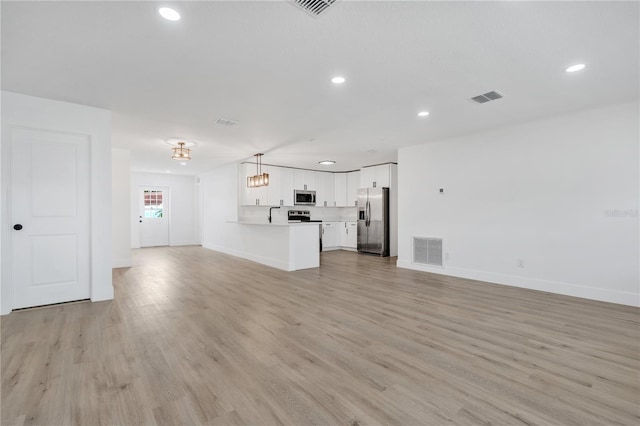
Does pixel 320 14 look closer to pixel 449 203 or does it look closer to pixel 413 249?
pixel 449 203

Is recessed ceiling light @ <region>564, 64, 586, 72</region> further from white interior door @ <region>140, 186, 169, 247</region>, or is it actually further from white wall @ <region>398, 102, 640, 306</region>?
white interior door @ <region>140, 186, 169, 247</region>

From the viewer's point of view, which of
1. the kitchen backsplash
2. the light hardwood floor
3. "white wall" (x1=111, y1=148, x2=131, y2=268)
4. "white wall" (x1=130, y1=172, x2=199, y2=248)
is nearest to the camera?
the light hardwood floor

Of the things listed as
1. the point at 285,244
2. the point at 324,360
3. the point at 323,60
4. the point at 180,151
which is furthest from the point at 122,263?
the point at 323,60

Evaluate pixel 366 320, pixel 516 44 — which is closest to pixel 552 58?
pixel 516 44

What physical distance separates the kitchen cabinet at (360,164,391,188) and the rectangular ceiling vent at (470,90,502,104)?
14.2ft

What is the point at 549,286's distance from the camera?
442 centimetres

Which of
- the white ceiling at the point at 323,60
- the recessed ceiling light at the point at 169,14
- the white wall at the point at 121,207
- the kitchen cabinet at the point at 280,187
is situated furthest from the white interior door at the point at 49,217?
the kitchen cabinet at the point at 280,187

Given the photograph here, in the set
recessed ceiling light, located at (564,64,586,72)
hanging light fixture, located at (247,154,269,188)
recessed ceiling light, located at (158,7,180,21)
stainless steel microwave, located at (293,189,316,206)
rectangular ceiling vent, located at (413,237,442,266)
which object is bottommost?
rectangular ceiling vent, located at (413,237,442,266)

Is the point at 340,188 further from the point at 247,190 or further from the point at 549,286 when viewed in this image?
the point at 549,286

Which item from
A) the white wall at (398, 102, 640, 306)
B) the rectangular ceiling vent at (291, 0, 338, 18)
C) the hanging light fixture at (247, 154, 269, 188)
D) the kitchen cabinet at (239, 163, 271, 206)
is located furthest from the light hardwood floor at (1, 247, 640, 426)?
the kitchen cabinet at (239, 163, 271, 206)

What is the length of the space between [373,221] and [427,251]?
251 cm

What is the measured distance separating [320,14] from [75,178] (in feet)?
12.8

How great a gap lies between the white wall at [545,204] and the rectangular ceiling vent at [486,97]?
1.49m

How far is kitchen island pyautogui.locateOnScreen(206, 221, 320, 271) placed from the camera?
6031mm
